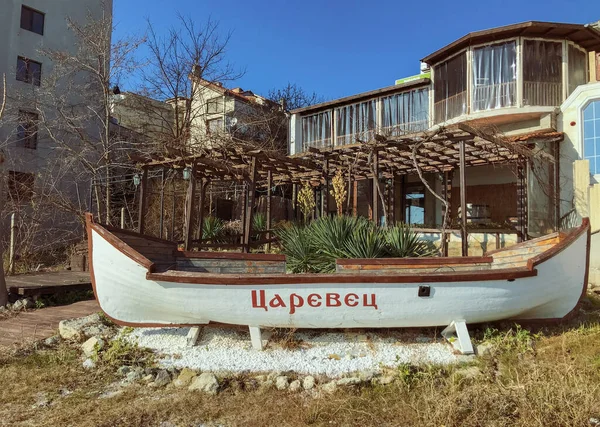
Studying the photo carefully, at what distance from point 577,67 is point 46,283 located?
17.5 metres

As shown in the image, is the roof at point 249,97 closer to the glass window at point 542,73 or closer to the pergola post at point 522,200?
the glass window at point 542,73

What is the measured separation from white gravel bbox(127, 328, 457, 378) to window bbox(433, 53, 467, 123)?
1250cm

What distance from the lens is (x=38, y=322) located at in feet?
20.9

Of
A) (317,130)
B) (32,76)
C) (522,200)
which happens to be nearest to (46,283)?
(522,200)

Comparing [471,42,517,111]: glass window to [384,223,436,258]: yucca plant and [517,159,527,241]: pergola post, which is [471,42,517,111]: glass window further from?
[384,223,436,258]: yucca plant

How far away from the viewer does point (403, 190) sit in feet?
61.2

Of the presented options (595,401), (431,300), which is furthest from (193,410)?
(595,401)

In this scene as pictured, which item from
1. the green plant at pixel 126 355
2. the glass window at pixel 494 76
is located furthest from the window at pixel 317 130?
the green plant at pixel 126 355

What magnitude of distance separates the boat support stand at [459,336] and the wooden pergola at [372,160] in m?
3.18

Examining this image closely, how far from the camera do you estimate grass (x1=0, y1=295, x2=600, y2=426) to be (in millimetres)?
3131

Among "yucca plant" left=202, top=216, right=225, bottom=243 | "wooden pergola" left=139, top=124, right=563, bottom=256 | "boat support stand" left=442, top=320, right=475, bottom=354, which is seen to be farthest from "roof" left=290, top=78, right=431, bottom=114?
"boat support stand" left=442, top=320, right=475, bottom=354

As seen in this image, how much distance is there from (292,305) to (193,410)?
1.50m

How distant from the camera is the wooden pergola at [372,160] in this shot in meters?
8.30

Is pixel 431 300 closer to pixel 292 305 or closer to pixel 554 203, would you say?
pixel 292 305
